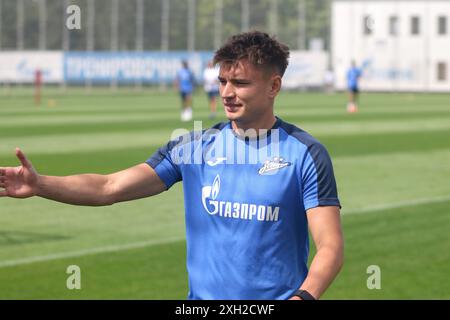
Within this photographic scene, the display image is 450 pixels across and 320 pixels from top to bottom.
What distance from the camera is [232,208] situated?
4.49m

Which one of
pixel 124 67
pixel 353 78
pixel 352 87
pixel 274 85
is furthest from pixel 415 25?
pixel 274 85

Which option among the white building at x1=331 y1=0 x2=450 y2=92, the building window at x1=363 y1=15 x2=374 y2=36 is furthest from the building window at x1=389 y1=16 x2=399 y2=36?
the building window at x1=363 y1=15 x2=374 y2=36

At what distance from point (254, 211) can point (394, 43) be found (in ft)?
252

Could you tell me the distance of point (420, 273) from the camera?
10.1 m

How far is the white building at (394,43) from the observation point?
7794cm

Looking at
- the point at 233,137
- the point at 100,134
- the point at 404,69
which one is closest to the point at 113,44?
the point at 404,69

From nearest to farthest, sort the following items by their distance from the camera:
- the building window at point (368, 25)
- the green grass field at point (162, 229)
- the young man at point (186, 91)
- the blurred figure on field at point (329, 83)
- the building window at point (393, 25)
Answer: the green grass field at point (162, 229), the young man at point (186, 91), the blurred figure on field at point (329, 83), the building window at point (393, 25), the building window at point (368, 25)

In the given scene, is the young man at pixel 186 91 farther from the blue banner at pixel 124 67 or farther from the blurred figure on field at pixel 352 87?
the blue banner at pixel 124 67

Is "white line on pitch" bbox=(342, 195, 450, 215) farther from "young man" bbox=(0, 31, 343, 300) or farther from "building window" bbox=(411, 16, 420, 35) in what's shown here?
"building window" bbox=(411, 16, 420, 35)

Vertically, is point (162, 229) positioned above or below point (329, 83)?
below

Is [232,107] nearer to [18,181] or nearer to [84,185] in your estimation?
[84,185]

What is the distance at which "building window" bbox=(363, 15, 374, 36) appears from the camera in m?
81.6

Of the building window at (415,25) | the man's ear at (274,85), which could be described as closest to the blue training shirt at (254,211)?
the man's ear at (274,85)

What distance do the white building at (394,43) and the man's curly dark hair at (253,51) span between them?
74041 mm
